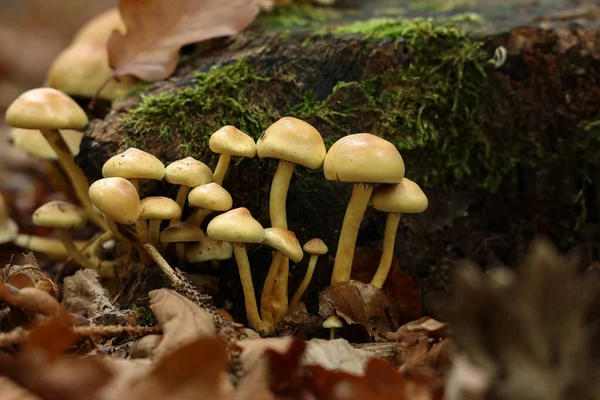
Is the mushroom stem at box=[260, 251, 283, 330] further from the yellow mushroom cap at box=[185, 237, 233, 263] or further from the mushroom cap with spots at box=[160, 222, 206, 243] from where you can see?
the mushroom cap with spots at box=[160, 222, 206, 243]

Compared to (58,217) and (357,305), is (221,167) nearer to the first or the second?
(357,305)

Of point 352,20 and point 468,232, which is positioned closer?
point 468,232

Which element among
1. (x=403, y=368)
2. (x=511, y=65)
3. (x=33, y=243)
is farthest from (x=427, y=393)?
(x=33, y=243)

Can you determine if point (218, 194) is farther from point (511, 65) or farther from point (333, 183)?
point (511, 65)

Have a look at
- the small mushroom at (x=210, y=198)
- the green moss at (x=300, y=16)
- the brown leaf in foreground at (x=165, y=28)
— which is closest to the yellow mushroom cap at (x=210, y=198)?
the small mushroom at (x=210, y=198)

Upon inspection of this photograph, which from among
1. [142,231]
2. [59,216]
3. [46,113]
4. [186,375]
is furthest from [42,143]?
[186,375]

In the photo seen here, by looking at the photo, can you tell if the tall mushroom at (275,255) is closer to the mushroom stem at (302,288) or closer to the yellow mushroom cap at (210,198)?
the mushroom stem at (302,288)


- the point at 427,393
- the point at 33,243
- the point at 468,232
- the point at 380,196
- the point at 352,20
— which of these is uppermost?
the point at 352,20
